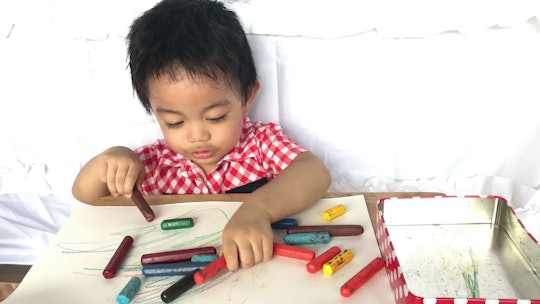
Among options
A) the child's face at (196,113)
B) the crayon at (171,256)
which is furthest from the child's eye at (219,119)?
the crayon at (171,256)

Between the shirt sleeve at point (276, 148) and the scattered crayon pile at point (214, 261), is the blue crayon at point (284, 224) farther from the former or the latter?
the shirt sleeve at point (276, 148)

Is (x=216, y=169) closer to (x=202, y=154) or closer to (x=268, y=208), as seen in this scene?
(x=202, y=154)

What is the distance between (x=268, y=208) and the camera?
0.67m

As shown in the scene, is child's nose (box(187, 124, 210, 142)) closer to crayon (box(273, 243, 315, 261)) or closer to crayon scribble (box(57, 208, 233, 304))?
crayon scribble (box(57, 208, 233, 304))

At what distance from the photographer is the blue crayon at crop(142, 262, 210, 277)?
581 mm

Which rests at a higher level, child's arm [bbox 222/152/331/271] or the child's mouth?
the child's mouth

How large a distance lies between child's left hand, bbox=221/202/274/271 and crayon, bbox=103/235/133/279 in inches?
5.0

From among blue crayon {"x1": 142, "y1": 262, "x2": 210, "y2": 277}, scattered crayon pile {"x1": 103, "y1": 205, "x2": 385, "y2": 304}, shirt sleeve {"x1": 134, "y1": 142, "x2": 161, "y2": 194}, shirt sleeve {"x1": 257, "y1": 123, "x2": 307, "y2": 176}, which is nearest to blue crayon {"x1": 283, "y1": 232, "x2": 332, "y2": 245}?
scattered crayon pile {"x1": 103, "y1": 205, "x2": 385, "y2": 304}

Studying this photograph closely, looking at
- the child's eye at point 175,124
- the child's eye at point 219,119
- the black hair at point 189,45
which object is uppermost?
the black hair at point 189,45

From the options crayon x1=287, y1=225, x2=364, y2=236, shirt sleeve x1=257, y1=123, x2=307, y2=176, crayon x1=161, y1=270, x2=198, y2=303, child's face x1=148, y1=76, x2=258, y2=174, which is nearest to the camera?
crayon x1=161, y1=270, x2=198, y2=303

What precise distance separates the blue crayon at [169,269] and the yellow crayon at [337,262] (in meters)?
0.14

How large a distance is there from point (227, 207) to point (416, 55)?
0.48m

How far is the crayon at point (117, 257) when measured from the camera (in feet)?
1.92

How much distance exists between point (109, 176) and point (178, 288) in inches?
10.1
